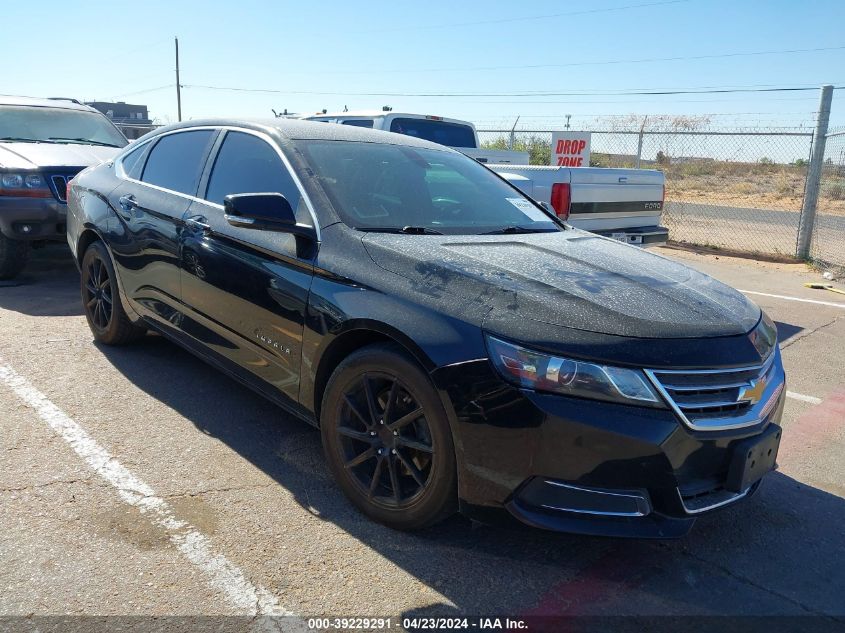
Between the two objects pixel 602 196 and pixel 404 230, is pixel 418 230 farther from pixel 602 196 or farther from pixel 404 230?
pixel 602 196

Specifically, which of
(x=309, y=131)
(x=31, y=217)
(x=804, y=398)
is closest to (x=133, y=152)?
(x=309, y=131)

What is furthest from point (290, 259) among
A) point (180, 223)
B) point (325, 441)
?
point (180, 223)

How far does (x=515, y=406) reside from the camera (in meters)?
2.50

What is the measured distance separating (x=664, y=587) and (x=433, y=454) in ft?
3.33

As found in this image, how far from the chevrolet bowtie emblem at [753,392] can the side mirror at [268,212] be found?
6.22ft

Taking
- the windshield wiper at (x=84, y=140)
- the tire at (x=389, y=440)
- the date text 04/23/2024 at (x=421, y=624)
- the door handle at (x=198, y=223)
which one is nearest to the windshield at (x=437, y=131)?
the windshield wiper at (x=84, y=140)

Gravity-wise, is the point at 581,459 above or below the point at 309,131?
below

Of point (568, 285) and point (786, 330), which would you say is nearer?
point (568, 285)

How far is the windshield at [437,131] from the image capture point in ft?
30.9

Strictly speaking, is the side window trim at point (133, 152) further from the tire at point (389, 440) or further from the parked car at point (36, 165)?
the tire at point (389, 440)

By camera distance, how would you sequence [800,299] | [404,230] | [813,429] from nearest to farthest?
[404,230]
[813,429]
[800,299]

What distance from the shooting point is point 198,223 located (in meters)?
3.97

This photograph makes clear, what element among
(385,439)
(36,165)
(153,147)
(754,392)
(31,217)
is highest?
(153,147)

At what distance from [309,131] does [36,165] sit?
4296 millimetres
